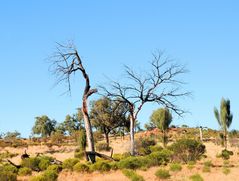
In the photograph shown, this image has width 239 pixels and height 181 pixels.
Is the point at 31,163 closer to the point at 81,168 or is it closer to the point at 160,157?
the point at 81,168

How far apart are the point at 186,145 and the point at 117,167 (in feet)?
19.9

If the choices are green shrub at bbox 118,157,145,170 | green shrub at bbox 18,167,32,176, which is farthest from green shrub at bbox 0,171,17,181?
green shrub at bbox 118,157,145,170

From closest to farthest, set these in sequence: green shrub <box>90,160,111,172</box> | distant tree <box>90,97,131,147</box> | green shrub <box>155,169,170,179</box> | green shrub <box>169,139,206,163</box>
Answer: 1. green shrub <box>155,169,170,179</box>
2. green shrub <box>90,160,111,172</box>
3. green shrub <box>169,139,206,163</box>
4. distant tree <box>90,97,131,147</box>

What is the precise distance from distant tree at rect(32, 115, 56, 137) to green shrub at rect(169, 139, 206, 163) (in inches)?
3388

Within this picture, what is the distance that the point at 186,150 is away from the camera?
25.8m

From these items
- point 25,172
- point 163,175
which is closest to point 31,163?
point 25,172

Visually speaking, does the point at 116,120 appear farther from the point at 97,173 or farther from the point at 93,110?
the point at 97,173

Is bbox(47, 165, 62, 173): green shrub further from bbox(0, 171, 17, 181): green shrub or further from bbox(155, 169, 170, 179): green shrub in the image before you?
bbox(155, 169, 170, 179): green shrub

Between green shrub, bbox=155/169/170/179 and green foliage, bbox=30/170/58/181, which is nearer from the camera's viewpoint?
green foliage, bbox=30/170/58/181

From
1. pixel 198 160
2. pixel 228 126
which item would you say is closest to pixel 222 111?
Result: pixel 228 126

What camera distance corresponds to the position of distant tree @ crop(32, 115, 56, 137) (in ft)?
358

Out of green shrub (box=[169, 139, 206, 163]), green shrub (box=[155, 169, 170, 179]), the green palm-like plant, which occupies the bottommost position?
green shrub (box=[155, 169, 170, 179])

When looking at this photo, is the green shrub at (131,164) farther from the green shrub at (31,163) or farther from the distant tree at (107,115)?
the distant tree at (107,115)

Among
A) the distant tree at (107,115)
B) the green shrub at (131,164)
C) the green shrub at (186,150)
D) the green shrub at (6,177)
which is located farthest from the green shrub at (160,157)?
the distant tree at (107,115)
